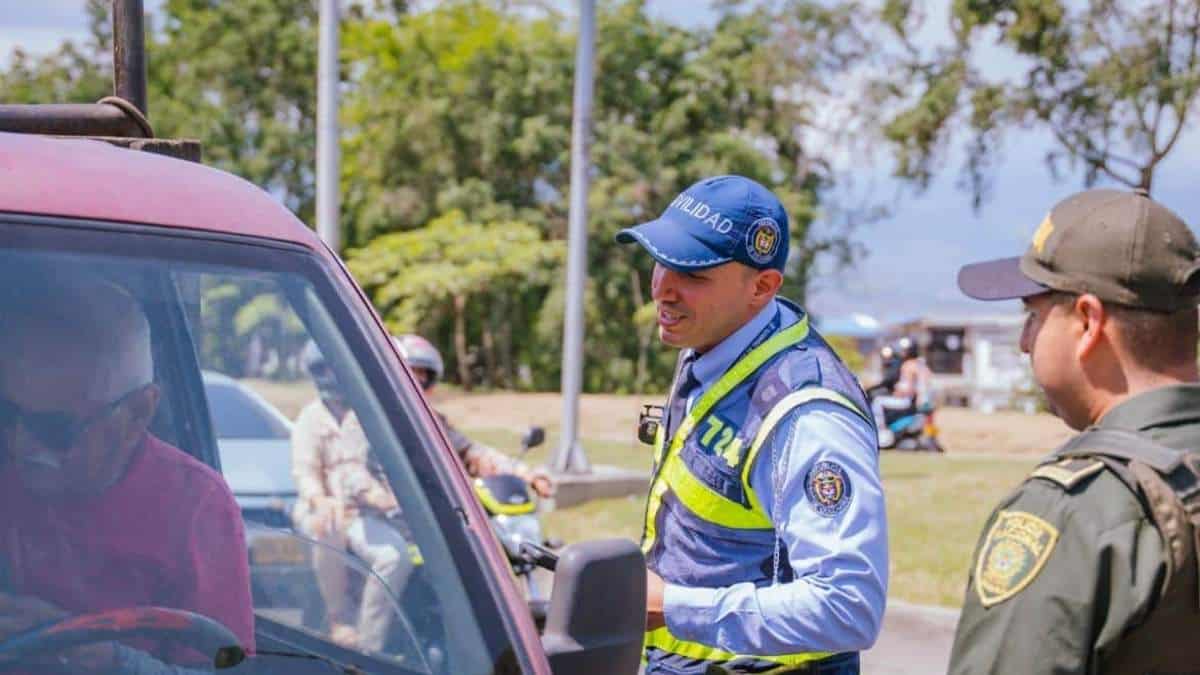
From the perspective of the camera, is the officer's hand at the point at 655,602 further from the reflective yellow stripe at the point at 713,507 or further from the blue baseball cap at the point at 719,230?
the blue baseball cap at the point at 719,230

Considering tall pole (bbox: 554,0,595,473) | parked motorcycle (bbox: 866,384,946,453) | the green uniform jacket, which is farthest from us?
parked motorcycle (bbox: 866,384,946,453)

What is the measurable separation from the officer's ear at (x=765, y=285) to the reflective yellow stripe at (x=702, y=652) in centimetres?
66

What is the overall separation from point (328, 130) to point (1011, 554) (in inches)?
375

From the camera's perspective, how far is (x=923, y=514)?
12969 mm

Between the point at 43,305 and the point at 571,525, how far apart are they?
986 centimetres

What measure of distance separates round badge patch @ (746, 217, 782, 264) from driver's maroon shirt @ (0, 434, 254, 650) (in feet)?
3.66

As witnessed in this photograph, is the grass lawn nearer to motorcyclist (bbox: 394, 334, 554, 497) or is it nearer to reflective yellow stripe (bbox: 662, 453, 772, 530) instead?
motorcyclist (bbox: 394, 334, 554, 497)

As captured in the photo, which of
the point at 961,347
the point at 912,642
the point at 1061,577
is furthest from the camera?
the point at 961,347

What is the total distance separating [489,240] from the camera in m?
33.2

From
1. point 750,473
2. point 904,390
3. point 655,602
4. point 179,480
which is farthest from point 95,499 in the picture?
point 904,390

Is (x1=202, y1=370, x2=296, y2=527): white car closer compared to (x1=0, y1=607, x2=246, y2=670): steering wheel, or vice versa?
(x1=0, y1=607, x2=246, y2=670): steering wheel

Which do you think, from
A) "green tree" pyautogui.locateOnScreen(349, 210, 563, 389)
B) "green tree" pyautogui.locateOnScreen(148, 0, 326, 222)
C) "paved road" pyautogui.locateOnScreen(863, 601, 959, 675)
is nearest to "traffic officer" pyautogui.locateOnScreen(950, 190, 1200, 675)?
"paved road" pyautogui.locateOnScreen(863, 601, 959, 675)

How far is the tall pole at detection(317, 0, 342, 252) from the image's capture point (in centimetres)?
1085

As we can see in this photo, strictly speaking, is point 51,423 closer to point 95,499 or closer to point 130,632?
point 95,499
